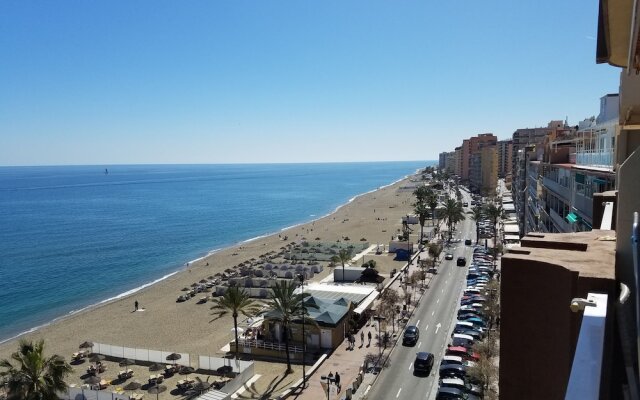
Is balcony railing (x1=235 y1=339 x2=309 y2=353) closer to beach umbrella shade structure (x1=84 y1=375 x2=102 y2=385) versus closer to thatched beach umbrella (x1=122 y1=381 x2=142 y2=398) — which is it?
thatched beach umbrella (x1=122 y1=381 x2=142 y2=398)

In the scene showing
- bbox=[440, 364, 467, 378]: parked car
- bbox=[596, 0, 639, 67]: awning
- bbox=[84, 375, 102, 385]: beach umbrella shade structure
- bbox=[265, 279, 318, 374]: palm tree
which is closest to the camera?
bbox=[596, 0, 639, 67]: awning

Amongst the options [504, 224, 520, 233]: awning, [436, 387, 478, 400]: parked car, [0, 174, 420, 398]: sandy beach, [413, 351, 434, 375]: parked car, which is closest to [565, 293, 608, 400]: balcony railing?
[436, 387, 478, 400]: parked car

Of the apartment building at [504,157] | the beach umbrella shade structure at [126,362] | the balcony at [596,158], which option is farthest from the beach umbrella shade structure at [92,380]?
the apartment building at [504,157]

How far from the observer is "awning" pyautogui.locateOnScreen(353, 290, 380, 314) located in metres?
34.3

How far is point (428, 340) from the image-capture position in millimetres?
30141

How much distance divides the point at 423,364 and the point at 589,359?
23007 mm

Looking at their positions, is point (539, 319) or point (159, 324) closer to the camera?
point (539, 319)

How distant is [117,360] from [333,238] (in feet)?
171

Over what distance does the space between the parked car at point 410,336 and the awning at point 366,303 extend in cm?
463

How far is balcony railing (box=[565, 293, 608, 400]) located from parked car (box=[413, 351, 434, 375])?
2237 centimetres

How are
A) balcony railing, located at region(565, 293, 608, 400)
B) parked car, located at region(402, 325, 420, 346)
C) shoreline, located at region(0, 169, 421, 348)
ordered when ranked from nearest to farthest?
balcony railing, located at region(565, 293, 608, 400)
parked car, located at region(402, 325, 420, 346)
shoreline, located at region(0, 169, 421, 348)

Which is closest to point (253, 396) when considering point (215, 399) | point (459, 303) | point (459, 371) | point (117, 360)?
point (215, 399)

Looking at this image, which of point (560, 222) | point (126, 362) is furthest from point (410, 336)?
point (126, 362)

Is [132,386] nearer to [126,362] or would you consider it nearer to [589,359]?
[126,362]
